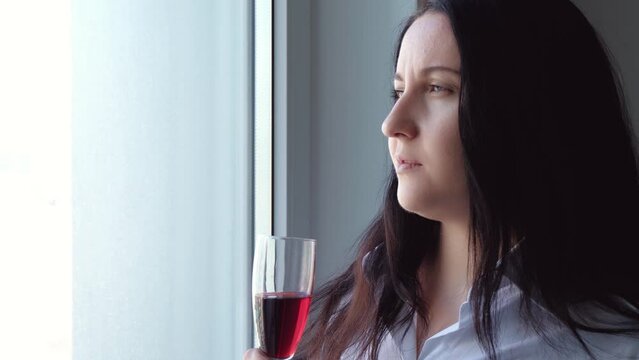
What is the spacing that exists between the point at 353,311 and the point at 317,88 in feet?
1.46

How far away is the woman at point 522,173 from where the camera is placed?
1072 mm

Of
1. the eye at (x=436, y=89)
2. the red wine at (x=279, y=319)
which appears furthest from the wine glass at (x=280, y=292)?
the eye at (x=436, y=89)

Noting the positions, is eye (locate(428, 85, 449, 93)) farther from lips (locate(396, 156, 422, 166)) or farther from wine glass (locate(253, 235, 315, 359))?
wine glass (locate(253, 235, 315, 359))

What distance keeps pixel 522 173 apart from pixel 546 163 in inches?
1.5

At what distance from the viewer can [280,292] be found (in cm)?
102

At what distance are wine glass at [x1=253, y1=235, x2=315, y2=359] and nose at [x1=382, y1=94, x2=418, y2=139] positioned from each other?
0.20 meters

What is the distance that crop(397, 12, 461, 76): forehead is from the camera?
1.08 metres

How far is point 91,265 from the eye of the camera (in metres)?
1.10

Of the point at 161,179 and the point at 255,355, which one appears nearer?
the point at 255,355

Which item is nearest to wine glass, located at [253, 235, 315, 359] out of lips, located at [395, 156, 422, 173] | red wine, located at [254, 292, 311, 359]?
red wine, located at [254, 292, 311, 359]

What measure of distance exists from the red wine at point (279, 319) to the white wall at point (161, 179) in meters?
0.26

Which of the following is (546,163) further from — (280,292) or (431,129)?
(280,292)

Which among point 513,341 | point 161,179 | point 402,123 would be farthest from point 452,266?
point 161,179

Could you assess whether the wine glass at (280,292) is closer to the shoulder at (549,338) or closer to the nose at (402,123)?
the nose at (402,123)
